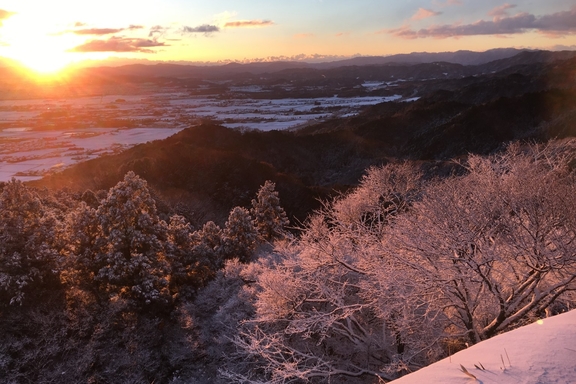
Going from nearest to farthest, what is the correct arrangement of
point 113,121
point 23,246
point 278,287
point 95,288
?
point 278,287, point 23,246, point 95,288, point 113,121

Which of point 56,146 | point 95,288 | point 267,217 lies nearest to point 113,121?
point 56,146

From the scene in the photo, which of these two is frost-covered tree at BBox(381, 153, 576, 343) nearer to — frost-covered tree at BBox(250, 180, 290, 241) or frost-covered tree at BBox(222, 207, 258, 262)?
frost-covered tree at BBox(222, 207, 258, 262)

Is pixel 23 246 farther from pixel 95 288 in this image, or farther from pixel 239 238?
pixel 239 238

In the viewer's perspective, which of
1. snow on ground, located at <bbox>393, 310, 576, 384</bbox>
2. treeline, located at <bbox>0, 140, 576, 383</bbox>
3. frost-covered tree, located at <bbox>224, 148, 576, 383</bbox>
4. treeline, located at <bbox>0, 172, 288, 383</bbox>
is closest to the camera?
snow on ground, located at <bbox>393, 310, 576, 384</bbox>

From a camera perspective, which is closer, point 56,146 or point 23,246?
point 23,246

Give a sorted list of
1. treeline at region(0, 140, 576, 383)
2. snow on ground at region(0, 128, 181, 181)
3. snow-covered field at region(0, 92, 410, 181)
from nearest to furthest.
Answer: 1. treeline at region(0, 140, 576, 383)
2. snow on ground at region(0, 128, 181, 181)
3. snow-covered field at region(0, 92, 410, 181)

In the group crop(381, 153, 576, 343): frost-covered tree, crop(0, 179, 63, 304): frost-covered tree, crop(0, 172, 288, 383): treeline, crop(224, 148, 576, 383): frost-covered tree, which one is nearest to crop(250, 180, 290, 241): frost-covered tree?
crop(0, 172, 288, 383): treeline

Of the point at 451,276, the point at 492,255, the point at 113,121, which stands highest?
the point at 113,121

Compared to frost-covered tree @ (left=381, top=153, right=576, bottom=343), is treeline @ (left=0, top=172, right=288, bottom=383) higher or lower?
lower
